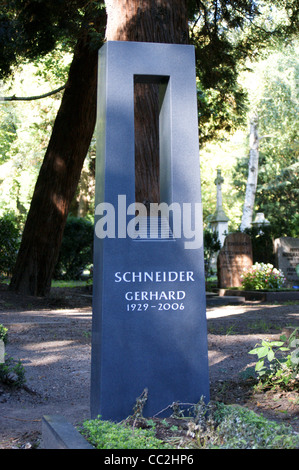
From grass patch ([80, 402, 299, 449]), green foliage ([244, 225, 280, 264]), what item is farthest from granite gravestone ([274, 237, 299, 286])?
grass patch ([80, 402, 299, 449])

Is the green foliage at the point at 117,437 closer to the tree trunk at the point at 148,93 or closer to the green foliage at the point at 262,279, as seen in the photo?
the tree trunk at the point at 148,93

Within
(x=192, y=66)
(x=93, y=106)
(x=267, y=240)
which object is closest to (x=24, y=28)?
(x=93, y=106)

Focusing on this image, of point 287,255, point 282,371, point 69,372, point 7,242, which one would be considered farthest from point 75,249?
point 282,371

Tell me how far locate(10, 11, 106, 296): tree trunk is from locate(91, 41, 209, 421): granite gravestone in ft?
24.4

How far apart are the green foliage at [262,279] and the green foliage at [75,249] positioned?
617cm

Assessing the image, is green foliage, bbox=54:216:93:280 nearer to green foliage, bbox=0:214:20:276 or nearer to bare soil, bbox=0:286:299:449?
green foliage, bbox=0:214:20:276

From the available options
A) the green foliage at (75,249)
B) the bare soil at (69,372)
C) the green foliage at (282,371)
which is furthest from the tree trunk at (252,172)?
the green foliage at (282,371)

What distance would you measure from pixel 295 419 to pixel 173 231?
56.8 inches

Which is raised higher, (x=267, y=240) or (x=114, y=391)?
(x=267, y=240)

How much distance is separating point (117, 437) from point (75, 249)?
650 inches

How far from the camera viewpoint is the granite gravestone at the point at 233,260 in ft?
53.4

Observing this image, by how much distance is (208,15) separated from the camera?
11.1 m

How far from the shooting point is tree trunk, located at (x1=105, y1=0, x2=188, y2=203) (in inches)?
240
